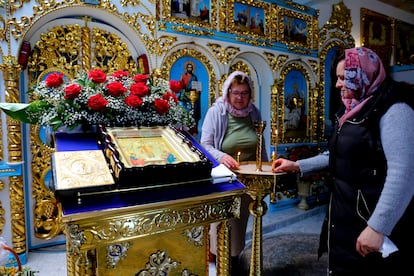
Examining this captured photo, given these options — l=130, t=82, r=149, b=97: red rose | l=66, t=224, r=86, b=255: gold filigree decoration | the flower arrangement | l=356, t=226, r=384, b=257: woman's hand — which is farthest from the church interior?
l=356, t=226, r=384, b=257: woman's hand

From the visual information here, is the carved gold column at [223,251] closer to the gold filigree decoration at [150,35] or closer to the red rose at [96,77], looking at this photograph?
the red rose at [96,77]

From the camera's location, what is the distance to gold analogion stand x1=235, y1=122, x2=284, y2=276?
1.96 metres

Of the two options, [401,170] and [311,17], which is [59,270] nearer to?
[401,170]

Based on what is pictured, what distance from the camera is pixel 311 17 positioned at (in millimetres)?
5695

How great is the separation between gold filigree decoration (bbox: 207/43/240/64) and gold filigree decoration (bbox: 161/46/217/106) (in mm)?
172

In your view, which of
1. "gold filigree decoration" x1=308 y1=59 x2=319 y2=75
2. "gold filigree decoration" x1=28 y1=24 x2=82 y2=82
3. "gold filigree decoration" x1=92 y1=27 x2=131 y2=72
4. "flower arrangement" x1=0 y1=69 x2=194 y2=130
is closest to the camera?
"flower arrangement" x1=0 y1=69 x2=194 y2=130

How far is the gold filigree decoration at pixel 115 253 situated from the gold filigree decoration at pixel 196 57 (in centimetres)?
293

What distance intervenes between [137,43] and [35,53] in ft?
3.98

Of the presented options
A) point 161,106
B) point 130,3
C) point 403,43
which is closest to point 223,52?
point 130,3

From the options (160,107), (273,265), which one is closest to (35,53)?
(160,107)

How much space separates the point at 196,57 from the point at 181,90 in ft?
2.61

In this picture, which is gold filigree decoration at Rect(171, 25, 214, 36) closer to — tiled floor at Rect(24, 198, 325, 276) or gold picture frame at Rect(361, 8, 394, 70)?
tiled floor at Rect(24, 198, 325, 276)

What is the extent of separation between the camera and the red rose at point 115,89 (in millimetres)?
1580

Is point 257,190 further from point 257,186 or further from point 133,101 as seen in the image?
point 133,101
